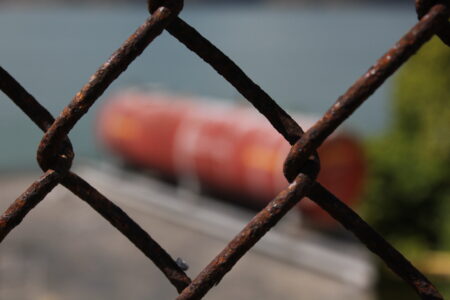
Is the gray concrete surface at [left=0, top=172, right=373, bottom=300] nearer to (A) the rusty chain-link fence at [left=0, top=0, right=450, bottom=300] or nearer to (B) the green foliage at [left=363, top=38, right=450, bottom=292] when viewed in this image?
(B) the green foliage at [left=363, top=38, right=450, bottom=292]

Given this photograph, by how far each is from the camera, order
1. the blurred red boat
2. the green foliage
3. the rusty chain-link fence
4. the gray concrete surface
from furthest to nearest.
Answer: the blurred red boat
the gray concrete surface
the green foliage
the rusty chain-link fence

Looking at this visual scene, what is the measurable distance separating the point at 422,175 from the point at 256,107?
32.2 feet

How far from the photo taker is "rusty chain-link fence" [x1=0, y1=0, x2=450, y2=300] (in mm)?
1130

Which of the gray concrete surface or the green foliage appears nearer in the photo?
the green foliage

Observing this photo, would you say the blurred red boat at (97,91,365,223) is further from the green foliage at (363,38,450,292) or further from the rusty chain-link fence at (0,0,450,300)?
the rusty chain-link fence at (0,0,450,300)

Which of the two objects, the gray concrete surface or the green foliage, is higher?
the green foliage

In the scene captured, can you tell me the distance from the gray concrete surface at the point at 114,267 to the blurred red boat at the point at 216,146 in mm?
1151

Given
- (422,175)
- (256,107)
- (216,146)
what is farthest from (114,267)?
(256,107)

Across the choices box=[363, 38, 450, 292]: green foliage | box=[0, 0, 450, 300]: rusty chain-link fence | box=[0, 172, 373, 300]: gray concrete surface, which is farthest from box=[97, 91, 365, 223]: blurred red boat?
box=[0, 0, 450, 300]: rusty chain-link fence

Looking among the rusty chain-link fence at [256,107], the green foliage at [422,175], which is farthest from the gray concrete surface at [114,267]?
the rusty chain-link fence at [256,107]

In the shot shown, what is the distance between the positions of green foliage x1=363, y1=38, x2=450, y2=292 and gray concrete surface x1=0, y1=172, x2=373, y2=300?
3.75ft

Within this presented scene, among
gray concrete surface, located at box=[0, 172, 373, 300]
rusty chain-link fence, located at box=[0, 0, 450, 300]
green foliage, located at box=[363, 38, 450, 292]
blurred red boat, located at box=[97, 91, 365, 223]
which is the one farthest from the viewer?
blurred red boat, located at box=[97, 91, 365, 223]

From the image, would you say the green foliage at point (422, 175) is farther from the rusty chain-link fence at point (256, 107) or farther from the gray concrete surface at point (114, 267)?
the rusty chain-link fence at point (256, 107)

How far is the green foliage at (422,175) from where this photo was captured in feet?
34.2
